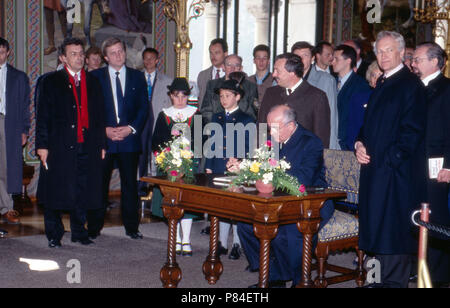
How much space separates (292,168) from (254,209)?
2.20 feet

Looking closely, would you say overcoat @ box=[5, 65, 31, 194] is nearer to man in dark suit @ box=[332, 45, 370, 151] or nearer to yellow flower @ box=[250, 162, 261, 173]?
man in dark suit @ box=[332, 45, 370, 151]

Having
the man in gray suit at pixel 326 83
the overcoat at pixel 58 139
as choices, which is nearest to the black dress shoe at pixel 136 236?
the overcoat at pixel 58 139

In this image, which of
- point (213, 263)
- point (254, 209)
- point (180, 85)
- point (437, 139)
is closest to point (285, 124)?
point (254, 209)

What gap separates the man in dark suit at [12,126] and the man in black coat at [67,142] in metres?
0.85

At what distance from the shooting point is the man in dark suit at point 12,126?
22.5 ft

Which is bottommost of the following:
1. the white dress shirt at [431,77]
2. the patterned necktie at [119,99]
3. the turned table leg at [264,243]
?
the turned table leg at [264,243]

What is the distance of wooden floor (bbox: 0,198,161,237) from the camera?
677 cm

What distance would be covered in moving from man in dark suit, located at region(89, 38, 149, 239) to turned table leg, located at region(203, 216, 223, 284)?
168 cm

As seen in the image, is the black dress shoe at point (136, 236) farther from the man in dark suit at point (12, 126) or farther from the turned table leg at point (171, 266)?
the turned table leg at point (171, 266)

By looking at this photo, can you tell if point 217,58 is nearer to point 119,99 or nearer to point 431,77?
point 119,99

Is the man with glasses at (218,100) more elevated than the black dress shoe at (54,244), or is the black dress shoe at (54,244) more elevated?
the man with glasses at (218,100)

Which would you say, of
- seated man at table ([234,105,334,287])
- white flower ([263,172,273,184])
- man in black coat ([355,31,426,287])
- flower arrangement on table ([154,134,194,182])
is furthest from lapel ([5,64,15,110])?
man in black coat ([355,31,426,287])

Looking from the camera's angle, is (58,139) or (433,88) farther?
(58,139)

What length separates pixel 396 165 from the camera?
4.25 metres
